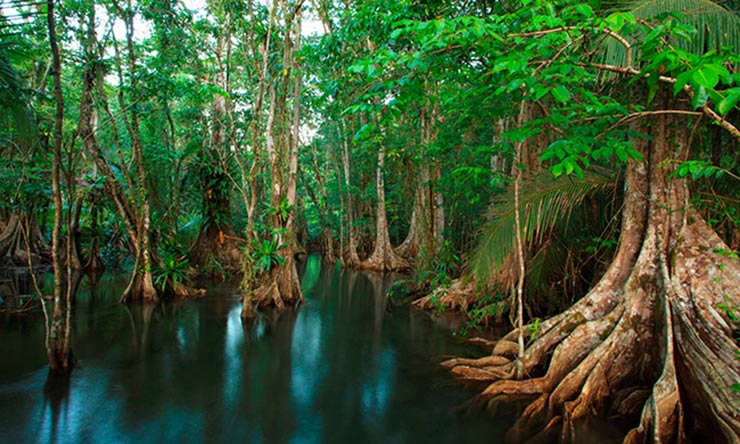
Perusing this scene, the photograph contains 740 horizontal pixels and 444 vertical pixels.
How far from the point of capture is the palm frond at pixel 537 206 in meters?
5.28

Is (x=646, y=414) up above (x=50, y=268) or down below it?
below

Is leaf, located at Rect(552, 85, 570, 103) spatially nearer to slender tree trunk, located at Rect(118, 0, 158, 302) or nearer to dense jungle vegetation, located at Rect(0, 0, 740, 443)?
dense jungle vegetation, located at Rect(0, 0, 740, 443)

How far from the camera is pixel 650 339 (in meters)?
4.08

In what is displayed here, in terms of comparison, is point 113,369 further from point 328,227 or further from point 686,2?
point 328,227

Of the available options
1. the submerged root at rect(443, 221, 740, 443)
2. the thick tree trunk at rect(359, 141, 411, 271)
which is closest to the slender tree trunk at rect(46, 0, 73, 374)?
the submerged root at rect(443, 221, 740, 443)

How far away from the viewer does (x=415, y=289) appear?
427 inches

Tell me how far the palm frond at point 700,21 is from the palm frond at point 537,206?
5.55 ft

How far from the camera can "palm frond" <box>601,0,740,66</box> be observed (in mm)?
3551

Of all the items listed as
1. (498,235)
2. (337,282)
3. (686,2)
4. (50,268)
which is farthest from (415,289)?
(50,268)

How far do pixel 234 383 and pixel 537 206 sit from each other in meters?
4.59

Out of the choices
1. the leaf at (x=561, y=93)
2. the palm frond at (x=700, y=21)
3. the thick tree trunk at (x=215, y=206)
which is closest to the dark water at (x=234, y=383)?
the leaf at (x=561, y=93)

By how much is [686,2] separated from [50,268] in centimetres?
1703

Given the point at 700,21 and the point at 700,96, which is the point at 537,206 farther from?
the point at 700,96

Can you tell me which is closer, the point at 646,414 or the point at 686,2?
the point at 646,414
